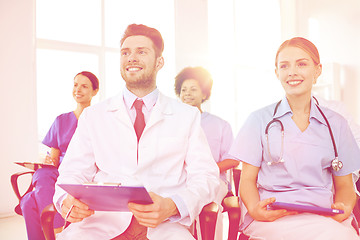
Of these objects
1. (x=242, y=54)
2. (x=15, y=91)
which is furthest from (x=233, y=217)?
(x=242, y=54)

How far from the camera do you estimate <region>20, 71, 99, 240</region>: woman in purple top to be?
2232mm

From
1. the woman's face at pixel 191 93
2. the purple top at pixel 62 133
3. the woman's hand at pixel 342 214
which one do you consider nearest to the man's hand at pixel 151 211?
the woman's hand at pixel 342 214

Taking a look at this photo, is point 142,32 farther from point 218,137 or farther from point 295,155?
point 218,137

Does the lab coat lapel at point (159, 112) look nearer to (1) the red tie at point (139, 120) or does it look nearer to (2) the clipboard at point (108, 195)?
(1) the red tie at point (139, 120)

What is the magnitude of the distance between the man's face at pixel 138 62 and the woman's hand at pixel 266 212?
32.2 inches

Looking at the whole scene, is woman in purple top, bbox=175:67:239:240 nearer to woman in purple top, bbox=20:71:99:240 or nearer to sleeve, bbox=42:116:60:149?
woman in purple top, bbox=20:71:99:240

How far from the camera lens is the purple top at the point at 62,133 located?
291 centimetres

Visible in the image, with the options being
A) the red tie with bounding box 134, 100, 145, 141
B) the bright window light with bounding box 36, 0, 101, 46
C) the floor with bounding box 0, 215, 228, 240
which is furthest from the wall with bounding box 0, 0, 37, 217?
the red tie with bounding box 134, 100, 145, 141

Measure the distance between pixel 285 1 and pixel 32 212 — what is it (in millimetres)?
6835

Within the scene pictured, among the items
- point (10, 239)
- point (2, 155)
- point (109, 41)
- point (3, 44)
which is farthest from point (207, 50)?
point (10, 239)

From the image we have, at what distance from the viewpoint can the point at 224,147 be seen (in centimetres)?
270

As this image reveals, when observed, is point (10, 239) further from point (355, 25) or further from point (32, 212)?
point (355, 25)

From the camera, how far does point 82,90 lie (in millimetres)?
3164

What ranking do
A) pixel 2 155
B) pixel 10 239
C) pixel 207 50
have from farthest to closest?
pixel 207 50 → pixel 2 155 → pixel 10 239
